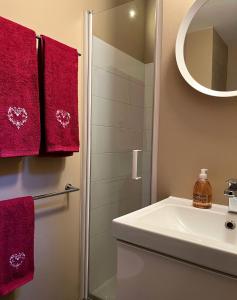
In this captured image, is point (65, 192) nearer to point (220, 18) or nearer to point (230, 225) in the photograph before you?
point (230, 225)

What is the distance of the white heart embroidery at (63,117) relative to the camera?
3.88 ft

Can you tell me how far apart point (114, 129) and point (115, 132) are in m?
0.02

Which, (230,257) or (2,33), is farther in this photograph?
(2,33)

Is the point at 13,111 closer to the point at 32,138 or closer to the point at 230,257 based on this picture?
the point at 32,138

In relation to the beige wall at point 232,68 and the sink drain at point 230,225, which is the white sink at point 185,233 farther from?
the beige wall at point 232,68

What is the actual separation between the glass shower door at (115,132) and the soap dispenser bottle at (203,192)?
0.98 ft

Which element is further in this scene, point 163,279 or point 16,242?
point 16,242

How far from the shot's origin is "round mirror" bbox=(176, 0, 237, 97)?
1.06 metres

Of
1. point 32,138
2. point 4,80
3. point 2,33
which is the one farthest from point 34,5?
point 32,138

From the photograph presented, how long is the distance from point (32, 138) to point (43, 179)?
0.27m

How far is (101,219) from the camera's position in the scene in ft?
4.94

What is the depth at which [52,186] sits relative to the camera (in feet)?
4.26

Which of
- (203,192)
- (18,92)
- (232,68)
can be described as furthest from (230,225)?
(18,92)

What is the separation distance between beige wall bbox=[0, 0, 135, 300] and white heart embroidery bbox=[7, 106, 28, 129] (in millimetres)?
189
